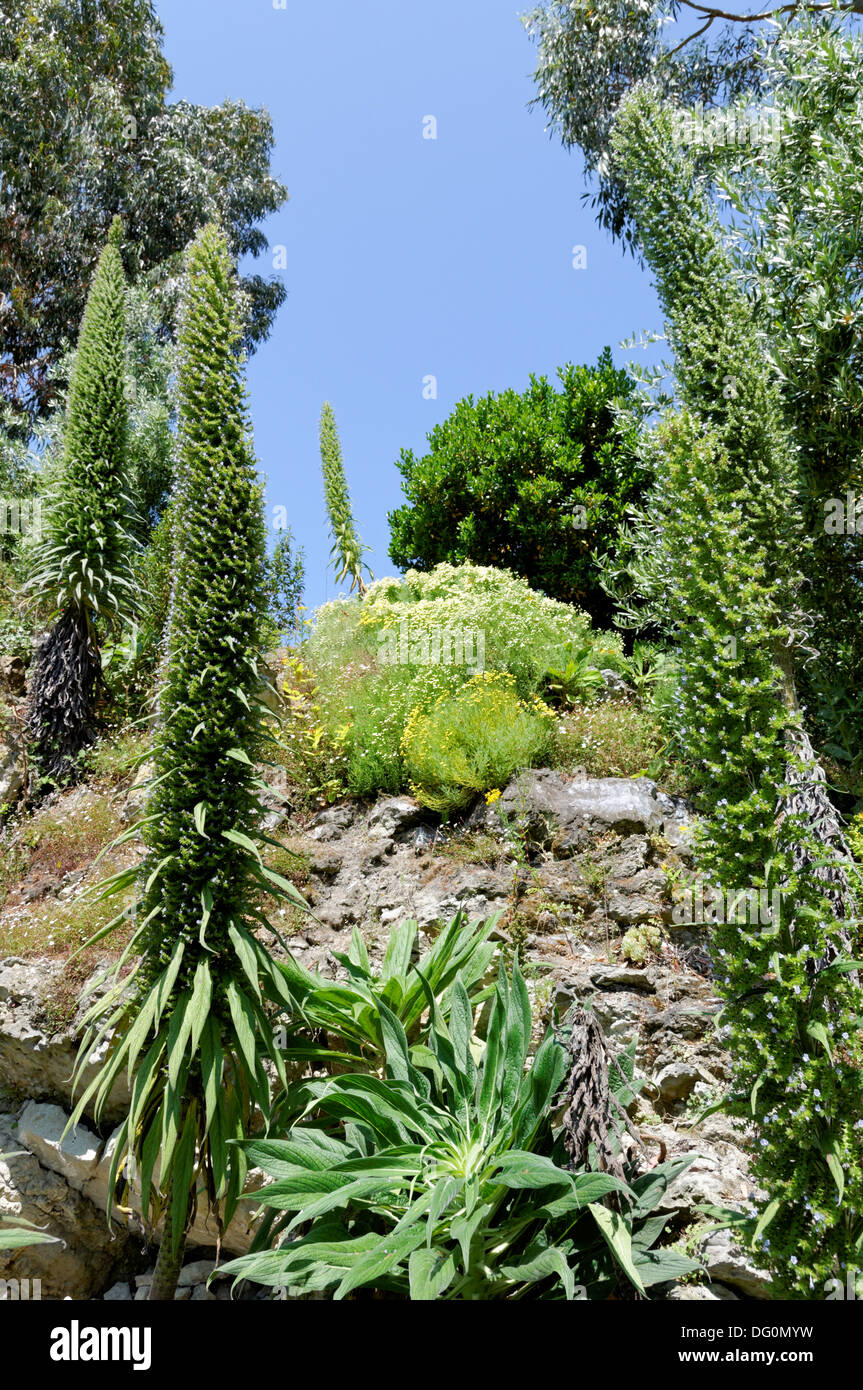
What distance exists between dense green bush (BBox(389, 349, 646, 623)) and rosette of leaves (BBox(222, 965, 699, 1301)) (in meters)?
6.92

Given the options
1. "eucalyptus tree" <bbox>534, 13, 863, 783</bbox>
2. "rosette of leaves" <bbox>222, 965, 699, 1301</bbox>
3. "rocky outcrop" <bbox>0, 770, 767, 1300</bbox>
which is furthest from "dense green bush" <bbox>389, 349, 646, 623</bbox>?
"rosette of leaves" <bbox>222, 965, 699, 1301</bbox>

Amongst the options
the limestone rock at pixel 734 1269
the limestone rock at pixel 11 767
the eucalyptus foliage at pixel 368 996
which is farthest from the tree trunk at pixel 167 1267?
the limestone rock at pixel 11 767

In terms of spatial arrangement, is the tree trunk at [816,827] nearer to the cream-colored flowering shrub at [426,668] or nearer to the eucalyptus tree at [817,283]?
the eucalyptus tree at [817,283]

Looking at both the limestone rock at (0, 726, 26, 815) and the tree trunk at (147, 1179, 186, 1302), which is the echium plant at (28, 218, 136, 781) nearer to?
the limestone rock at (0, 726, 26, 815)

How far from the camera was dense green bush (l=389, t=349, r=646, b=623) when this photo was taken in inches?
392

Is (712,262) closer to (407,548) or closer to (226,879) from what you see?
(226,879)

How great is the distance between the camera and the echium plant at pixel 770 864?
3.07 m

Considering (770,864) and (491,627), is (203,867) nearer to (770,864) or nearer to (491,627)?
(770,864)

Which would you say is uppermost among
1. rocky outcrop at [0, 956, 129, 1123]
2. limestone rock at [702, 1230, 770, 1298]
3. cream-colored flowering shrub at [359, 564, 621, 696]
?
cream-colored flowering shrub at [359, 564, 621, 696]

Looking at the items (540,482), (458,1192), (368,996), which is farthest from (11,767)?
(540,482)

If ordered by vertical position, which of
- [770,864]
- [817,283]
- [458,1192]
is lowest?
[458,1192]

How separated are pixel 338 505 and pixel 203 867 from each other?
11.5 metres

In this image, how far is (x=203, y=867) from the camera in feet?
12.9

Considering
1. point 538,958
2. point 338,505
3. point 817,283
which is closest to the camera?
point 538,958
